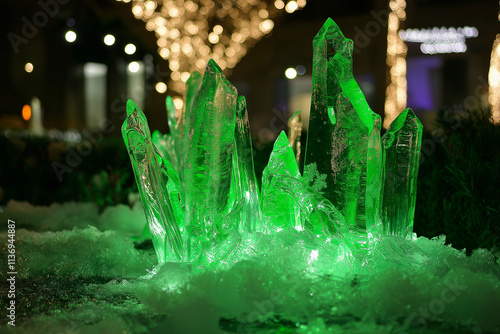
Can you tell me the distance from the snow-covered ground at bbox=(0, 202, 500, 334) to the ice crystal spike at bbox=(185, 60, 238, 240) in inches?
4.4

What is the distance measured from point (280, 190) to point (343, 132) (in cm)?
26

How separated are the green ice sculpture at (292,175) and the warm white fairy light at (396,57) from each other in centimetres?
723

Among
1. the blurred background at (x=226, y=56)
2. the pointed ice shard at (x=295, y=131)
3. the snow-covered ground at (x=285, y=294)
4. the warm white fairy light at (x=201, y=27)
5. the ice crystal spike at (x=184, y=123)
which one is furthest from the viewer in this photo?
the blurred background at (x=226, y=56)

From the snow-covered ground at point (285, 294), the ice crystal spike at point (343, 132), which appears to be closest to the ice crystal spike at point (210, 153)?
the snow-covered ground at point (285, 294)

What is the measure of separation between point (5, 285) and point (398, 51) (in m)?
8.28

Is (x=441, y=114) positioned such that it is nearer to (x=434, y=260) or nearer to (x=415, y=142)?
(x=415, y=142)

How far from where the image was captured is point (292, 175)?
153 cm

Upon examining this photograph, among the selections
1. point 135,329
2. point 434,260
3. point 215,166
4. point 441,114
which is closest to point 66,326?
point 135,329

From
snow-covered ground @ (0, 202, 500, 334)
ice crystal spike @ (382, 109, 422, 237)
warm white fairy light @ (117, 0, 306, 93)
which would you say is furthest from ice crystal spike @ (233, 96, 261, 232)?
warm white fairy light @ (117, 0, 306, 93)

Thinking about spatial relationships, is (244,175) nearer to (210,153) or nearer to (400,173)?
(210,153)

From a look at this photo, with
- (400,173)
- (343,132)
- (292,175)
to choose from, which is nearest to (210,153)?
(292,175)

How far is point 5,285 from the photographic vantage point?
146 cm

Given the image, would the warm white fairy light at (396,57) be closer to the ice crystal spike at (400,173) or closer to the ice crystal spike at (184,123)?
the ice crystal spike at (184,123)

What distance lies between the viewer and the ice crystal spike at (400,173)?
4.77 ft
